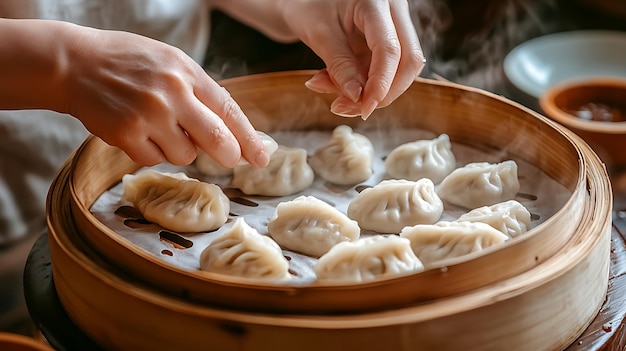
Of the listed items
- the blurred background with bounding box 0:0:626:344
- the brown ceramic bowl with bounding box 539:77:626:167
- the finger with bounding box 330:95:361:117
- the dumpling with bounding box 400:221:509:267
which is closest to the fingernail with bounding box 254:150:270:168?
the finger with bounding box 330:95:361:117

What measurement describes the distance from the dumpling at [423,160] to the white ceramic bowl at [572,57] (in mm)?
1607

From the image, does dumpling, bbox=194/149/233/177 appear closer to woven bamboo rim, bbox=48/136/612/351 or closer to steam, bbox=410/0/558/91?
woven bamboo rim, bbox=48/136/612/351

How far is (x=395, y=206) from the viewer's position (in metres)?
1.83

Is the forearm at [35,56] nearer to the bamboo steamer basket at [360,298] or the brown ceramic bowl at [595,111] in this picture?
the bamboo steamer basket at [360,298]

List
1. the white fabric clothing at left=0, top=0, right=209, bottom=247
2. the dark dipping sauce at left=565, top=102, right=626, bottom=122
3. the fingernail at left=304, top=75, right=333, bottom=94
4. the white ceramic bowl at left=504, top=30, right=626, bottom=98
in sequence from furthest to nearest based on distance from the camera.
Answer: the white ceramic bowl at left=504, top=30, right=626, bottom=98 → the dark dipping sauce at left=565, top=102, right=626, bottom=122 → the white fabric clothing at left=0, top=0, right=209, bottom=247 → the fingernail at left=304, top=75, right=333, bottom=94

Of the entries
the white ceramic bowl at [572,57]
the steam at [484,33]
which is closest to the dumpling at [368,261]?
the white ceramic bowl at [572,57]

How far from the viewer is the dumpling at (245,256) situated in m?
1.55

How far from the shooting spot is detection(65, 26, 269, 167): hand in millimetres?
1490

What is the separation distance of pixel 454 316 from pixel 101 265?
687 millimetres

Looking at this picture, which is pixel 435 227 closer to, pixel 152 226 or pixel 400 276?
pixel 400 276

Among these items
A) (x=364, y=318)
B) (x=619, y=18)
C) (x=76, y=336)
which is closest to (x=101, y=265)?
(x=76, y=336)

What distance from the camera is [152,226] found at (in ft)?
5.97

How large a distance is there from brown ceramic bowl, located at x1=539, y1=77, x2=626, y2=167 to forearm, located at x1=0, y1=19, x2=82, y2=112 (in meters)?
1.82

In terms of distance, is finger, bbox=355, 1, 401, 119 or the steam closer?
finger, bbox=355, 1, 401, 119
